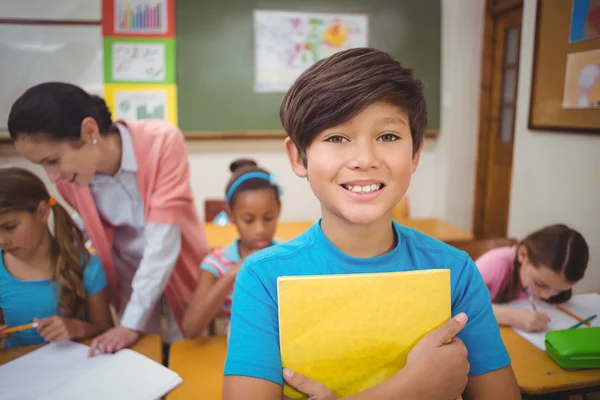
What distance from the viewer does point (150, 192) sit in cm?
120

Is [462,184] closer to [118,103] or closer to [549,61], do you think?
[549,61]

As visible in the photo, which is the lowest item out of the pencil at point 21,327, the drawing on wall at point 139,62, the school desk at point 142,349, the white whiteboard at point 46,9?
the school desk at point 142,349

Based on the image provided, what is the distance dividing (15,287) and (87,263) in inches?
6.9

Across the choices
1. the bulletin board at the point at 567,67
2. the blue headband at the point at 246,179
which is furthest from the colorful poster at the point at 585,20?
the blue headband at the point at 246,179

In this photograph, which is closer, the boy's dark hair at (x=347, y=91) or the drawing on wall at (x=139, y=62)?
the boy's dark hair at (x=347, y=91)

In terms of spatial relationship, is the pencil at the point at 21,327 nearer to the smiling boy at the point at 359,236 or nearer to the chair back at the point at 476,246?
the smiling boy at the point at 359,236

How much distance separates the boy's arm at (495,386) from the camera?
2.29ft

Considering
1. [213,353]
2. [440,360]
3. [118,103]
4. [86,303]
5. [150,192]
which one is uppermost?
[118,103]

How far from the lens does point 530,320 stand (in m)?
1.19

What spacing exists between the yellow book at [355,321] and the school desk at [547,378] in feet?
1.53

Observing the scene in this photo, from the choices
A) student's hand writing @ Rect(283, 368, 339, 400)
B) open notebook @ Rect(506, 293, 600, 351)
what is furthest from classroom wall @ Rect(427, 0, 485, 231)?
student's hand writing @ Rect(283, 368, 339, 400)

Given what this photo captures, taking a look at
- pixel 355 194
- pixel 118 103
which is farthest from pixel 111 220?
pixel 118 103

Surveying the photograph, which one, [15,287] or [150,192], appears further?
[150,192]

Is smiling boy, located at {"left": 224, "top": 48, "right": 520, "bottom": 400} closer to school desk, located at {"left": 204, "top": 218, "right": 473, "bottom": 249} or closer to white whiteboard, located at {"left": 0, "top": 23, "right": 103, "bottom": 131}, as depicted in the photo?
white whiteboard, located at {"left": 0, "top": 23, "right": 103, "bottom": 131}
